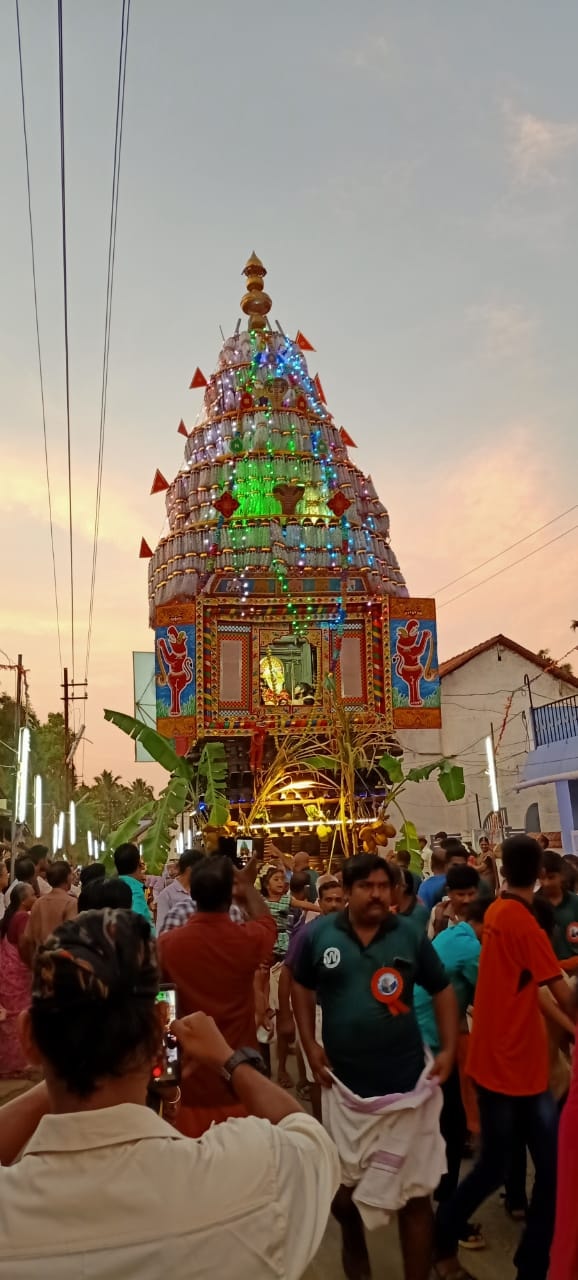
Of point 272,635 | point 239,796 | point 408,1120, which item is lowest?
point 408,1120

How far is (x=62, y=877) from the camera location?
23.7ft

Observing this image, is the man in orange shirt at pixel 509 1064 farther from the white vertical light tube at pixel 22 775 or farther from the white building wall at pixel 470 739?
the white building wall at pixel 470 739

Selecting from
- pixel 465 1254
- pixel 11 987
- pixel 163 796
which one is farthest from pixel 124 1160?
pixel 163 796

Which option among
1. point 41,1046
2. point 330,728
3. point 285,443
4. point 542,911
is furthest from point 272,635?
point 41,1046

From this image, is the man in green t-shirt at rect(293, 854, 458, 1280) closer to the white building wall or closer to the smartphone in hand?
the smartphone in hand

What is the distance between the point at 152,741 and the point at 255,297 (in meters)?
23.0

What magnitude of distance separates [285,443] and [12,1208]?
29.4m

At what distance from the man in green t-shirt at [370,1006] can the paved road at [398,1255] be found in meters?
0.25

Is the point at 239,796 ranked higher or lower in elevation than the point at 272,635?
lower

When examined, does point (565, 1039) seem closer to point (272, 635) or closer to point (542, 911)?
point (542, 911)

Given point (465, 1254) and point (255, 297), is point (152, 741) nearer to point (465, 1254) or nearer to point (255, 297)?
point (465, 1254)

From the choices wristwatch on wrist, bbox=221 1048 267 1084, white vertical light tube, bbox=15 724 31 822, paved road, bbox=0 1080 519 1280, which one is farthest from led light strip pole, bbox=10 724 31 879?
wristwatch on wrist, bbox=221 1048 267 1084

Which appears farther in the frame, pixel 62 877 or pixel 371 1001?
pixel 62 877

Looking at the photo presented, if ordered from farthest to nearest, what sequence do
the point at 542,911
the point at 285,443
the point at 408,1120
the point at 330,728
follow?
the point at 285,443 < the point at 330,728 < the point at 542,911 < the point at 408,1120
